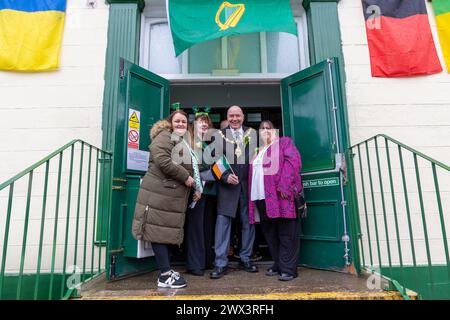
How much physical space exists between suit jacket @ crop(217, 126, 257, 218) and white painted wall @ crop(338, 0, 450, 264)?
4.44ft

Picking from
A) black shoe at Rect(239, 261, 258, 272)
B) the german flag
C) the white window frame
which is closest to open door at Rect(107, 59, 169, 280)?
the white window frame

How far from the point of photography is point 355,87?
3754 mm

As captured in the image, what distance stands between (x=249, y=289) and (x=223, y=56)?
2.84 metres

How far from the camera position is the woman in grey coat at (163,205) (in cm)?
250

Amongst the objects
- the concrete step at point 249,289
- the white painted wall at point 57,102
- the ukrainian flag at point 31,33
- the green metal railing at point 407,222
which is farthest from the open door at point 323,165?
the ukrainian flag at point 31,33

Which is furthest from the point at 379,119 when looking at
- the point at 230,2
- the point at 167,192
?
the point at 167,192

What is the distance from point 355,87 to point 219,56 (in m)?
1.74

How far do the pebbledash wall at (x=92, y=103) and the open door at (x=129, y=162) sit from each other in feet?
2.07

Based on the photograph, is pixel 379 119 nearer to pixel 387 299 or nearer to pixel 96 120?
pixel 387 299

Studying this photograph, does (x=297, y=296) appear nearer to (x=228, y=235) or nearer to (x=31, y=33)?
(x=228, y=235)

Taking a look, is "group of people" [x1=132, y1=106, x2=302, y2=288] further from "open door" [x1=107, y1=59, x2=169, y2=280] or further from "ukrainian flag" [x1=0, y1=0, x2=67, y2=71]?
"ukrainian flag" [x1=0, y1=0, x2=67, y2=71]

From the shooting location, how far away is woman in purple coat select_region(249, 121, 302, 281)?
2.80 meters

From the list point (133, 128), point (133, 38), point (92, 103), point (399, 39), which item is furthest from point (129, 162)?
point (399, 39)

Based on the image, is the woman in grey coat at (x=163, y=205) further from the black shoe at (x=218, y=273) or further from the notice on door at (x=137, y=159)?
the notice on door at (x=137, y=159)
